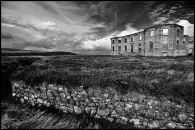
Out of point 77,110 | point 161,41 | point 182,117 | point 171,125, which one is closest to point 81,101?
point 77,110

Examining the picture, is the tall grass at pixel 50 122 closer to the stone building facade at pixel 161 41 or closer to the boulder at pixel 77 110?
the boulder at pixel 77 110

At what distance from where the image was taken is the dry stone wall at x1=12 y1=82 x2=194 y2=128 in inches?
149

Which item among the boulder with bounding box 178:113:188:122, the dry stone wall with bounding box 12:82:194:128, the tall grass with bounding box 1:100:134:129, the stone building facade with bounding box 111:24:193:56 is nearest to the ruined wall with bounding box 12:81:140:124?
the dry stone wall with bounding box 12:82:194:128

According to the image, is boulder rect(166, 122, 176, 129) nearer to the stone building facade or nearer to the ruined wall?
the ruined wall

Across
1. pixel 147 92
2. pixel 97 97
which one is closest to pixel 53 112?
pixel 97 97

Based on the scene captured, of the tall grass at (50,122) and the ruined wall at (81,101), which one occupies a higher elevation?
the ruined wall at (81,101)

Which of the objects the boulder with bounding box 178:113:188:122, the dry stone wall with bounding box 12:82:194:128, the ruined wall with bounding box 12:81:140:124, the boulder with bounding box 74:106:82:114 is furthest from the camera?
the boulder with bounding box 74:106:82:114

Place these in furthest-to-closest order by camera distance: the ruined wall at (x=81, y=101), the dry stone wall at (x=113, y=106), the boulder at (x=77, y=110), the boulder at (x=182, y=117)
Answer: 1. the boulder at (x=77, y=110)
2. the ruined wall at (x=81, y=101)
3. the dry stone wall at (x=113, y=106)
4. the boulder at (x=182, y=117)

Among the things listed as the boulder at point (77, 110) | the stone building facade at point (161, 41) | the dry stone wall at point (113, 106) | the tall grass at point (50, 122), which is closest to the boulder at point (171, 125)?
the dry stone wall at point (113, 106)

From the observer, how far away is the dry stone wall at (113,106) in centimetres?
379

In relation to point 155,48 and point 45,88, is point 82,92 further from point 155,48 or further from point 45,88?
point 155,48

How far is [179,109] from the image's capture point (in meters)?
3.76

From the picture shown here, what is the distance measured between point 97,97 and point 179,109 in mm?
3295

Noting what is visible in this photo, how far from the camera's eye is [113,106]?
4480 mm
